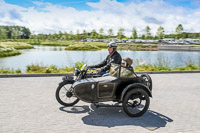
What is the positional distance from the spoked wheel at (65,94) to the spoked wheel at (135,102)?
1.46m

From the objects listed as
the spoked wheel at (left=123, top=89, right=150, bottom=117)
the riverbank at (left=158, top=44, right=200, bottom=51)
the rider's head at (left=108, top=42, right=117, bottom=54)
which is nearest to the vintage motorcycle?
the spoked wheel at (left=123, top=89, right=150, bottom=117)

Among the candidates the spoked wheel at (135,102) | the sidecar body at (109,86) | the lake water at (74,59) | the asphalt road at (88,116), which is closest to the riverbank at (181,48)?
the lake water at (74,59)

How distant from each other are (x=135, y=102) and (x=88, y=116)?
1191mm

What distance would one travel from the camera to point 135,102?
17.0 ft

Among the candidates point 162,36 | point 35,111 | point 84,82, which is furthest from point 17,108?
point 162,36

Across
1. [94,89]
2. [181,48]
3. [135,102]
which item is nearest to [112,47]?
[94,89]

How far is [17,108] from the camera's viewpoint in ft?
17.7

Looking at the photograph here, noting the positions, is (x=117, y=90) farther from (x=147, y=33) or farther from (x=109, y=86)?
(x=147, y=33)

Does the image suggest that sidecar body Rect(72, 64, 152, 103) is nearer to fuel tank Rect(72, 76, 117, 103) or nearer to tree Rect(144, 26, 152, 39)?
fuel tank Rect(72, 76, 117, 103)

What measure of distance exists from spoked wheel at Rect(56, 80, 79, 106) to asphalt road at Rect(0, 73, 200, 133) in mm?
150

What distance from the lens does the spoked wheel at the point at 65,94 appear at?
→ 560 cm

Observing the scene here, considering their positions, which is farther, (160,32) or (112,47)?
(160,32)

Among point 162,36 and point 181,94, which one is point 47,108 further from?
point 162,36

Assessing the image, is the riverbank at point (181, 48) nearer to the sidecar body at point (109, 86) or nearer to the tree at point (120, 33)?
the tree at point (120, 33)
